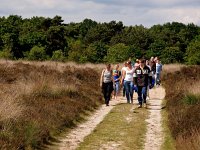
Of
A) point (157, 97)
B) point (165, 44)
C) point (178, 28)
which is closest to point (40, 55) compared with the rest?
point (165, 44)

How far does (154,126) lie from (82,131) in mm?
2533

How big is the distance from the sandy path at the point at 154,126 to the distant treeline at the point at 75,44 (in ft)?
108

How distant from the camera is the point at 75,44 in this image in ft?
225

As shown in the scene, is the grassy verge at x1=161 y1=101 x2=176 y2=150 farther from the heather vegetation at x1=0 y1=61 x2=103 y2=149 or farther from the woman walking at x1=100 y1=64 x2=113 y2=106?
the woman walking at x1=100 y1=64 x2=113 y2=106

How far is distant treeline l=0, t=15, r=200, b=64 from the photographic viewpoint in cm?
6231

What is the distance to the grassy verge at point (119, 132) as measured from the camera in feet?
35.4

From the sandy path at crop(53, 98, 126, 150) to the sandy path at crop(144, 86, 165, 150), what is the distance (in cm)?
176

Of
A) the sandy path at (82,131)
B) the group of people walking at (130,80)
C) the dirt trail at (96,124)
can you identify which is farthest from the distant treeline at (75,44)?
the sandy path at (82,131)

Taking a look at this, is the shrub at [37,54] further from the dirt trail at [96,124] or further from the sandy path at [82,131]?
the sandy path at [82,131]

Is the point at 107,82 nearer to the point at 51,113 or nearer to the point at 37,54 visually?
the point at 51,113

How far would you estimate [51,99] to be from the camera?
16547 millimetres

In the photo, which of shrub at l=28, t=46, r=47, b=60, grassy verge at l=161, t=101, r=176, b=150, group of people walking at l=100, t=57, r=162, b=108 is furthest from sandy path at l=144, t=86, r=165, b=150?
shrub at l=28, t=46, r=47, b=60

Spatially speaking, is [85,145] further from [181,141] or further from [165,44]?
[165,44]

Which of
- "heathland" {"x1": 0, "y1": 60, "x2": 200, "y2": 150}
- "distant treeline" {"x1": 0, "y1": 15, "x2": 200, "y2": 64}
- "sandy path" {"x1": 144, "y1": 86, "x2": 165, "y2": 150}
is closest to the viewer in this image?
"heathland" {"x1": 0, "y1": 60, "x2": 200, "y2": 150}
